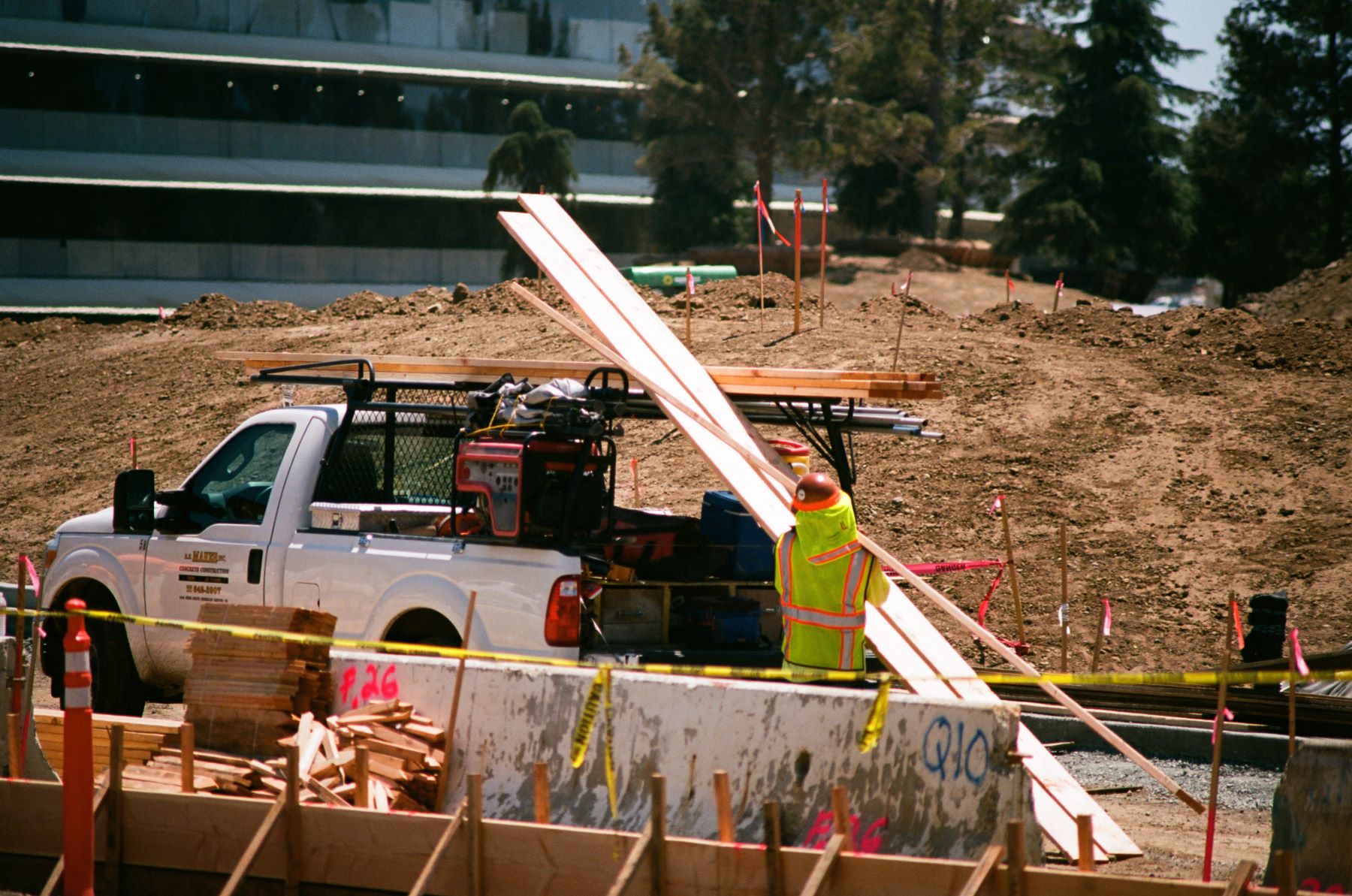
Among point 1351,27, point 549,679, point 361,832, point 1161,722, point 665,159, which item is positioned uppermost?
point 1351,27

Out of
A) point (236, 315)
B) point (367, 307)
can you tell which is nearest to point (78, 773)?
point (367, 307)

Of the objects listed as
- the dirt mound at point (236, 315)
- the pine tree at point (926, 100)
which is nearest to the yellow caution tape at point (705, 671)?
the dirt mound at point (236, 315)

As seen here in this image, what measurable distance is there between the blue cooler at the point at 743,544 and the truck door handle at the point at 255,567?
2.84 m

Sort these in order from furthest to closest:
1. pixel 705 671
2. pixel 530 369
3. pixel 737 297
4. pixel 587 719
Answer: pixel 737 297 → pixel 530 369 → pixel 587 719 → pixel 705 671

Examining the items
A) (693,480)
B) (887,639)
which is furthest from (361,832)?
(693,480)

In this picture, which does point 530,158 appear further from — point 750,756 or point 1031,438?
point 750,756

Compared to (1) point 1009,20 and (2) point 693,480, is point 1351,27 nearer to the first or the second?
(1) point 1009,20

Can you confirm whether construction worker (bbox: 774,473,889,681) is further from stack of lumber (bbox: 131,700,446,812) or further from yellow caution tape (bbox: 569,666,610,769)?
stack of lumber (bbox: 131,700,446,812)

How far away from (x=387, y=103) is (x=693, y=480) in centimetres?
3562

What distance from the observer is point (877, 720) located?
6230 millimetres

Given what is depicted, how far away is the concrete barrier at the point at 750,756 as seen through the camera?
6.11 meters

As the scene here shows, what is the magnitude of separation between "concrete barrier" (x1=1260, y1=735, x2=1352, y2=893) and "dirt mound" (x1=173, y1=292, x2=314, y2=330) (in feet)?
83.2

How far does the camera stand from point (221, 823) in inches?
268

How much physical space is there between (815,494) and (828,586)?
48 centimetres
